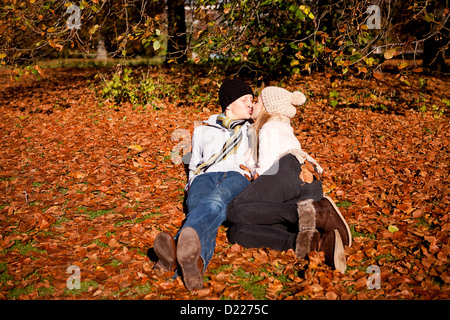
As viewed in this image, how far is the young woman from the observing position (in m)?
2.96

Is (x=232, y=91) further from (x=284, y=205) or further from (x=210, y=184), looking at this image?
(x=284, y=205)

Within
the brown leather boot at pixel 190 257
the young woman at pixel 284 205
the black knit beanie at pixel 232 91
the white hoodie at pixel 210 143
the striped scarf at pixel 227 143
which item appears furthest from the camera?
the black knit beanie at pixel 232 91

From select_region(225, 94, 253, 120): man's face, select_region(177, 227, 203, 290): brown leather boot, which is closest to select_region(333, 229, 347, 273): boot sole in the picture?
select_region(177, 227, 203, 290): brown leather boot

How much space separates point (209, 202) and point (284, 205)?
0.69 meters

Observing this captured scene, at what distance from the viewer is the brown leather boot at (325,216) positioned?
117 inches

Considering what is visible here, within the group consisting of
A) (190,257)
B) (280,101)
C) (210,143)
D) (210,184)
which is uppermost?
(280,101)

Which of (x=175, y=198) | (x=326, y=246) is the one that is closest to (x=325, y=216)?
(x=326, y=246)

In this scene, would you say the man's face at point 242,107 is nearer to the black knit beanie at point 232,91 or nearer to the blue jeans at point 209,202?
the black knit beanie at point 232,91

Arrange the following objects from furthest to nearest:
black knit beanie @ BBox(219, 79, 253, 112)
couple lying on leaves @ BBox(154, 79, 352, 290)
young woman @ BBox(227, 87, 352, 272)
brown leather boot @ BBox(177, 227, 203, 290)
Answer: black knit beanie @ BBox(219, 79, 253, 112)
young woman @ BBox(227, 87, 352, 272)
couple lying on leaves @ BBox(154, 79, 352, 290)
brown leather boot @ BBox(177, 227, 203, 290)

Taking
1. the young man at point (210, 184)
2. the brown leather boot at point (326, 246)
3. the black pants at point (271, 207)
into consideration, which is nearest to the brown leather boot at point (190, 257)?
the young man at point (210, 184)

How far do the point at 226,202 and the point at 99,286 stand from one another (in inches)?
51.5

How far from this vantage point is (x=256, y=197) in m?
3.10

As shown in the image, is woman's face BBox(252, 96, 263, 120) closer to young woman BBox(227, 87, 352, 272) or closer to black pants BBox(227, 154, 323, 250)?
young woman BBox(227, 87, 352, 272)

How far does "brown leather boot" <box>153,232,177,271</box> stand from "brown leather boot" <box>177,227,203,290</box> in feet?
0.29
